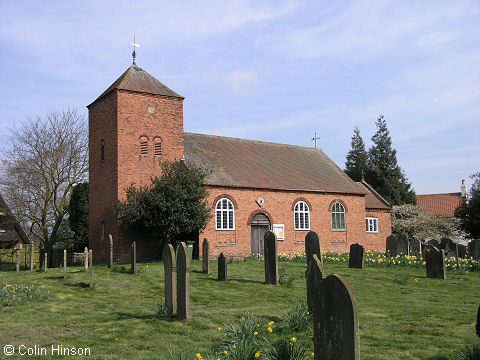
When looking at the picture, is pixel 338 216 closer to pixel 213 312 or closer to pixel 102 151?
pixel 102 151

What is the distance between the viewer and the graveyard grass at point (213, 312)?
8047 mm

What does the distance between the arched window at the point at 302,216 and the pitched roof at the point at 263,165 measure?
1.16m

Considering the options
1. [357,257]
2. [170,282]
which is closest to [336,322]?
[170,282]

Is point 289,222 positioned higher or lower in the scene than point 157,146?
lower

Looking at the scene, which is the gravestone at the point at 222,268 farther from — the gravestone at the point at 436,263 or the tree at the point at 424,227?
the tree at the point at 424,227

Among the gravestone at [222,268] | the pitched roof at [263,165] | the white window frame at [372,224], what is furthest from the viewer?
the white window frame at [372,224]

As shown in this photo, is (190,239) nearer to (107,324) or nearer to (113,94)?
(113,94)

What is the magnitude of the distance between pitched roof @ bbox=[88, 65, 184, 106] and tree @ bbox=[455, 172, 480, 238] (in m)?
23.8

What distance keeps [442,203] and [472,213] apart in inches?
931

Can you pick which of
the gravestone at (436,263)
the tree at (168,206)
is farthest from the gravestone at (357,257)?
the tree at (168,206)

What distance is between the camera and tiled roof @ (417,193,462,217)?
184ft

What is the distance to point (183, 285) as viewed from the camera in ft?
33.4

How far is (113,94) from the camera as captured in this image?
26328 mm

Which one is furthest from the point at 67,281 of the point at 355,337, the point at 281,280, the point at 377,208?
the point at 377,208
